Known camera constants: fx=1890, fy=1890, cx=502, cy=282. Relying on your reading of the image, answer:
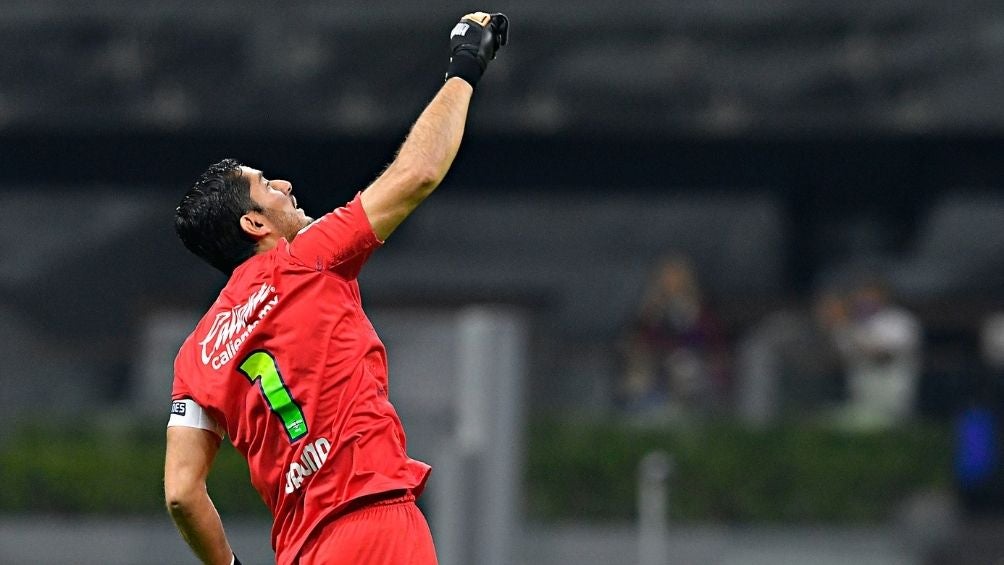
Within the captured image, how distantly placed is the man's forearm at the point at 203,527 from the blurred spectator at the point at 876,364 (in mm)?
9014

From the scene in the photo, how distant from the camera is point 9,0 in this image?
16.8 metres

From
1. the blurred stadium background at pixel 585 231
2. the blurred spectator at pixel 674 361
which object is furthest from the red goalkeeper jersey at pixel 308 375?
the blurred spectator at pixel 674 361

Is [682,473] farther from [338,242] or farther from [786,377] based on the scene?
[338,242]

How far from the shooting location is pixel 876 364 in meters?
13.6

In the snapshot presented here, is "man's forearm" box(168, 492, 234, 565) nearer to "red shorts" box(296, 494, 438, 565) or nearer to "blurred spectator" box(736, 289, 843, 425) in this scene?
"red shorts" box(296, 494, 438, 565)

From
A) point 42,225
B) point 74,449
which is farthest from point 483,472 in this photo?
point 42,225

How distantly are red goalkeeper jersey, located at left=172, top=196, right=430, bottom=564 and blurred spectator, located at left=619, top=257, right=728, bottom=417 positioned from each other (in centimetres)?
903

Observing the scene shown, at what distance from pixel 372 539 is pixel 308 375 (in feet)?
1.47

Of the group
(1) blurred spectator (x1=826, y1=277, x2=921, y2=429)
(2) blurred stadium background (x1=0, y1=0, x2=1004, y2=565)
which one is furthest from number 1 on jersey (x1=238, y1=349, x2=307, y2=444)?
(1) blurred spectator (x1=826, y1=277, x2=921, y2=429)

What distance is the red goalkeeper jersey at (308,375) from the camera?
4797 millimetres

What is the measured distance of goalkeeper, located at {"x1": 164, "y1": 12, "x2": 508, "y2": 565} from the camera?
4.79 metres

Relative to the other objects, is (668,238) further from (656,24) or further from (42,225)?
(42,225)

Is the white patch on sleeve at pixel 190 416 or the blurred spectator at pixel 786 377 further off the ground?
the blurred spectator at pixel 786 377

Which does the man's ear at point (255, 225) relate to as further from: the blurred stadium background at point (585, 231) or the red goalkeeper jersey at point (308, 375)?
the blurred stadium background at point (585, 231)
